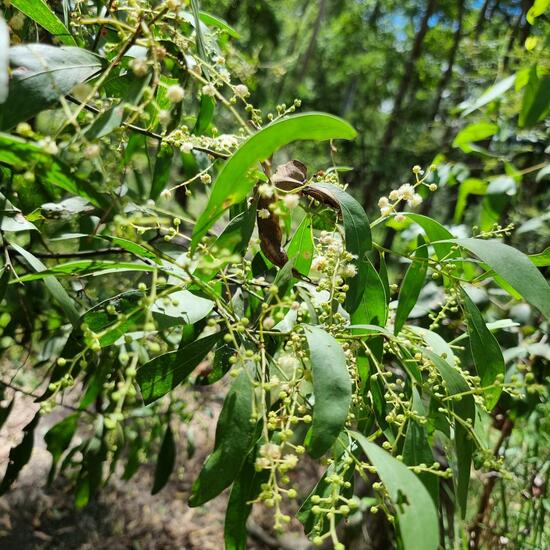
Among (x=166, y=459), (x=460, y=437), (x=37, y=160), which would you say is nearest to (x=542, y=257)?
(x=460, y=437)

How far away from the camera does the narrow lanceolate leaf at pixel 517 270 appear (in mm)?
598

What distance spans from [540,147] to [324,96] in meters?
7.72

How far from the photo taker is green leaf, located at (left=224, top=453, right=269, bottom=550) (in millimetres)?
566

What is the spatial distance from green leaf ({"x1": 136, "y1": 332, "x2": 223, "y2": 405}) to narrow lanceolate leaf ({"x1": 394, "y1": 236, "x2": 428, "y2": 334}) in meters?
0.24

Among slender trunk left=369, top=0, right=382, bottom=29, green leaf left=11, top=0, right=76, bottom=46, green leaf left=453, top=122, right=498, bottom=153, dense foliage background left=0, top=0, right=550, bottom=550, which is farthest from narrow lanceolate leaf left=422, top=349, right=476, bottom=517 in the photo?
slender trunk left=369, top=0, right=382, bottom=29

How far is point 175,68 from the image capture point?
739 millimetres

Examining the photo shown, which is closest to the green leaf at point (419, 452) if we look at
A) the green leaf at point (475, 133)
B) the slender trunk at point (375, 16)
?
the green leaf at point (475, 133)

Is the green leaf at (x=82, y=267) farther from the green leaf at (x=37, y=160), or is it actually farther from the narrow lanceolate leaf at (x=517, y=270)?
the narrow lanceolate leaf at (x=517, y=270)

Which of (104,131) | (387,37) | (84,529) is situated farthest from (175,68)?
(387,37)

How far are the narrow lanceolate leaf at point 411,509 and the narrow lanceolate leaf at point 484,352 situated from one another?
0.28 meters

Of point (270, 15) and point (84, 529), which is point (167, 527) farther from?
point (270, 15)

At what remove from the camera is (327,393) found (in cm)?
50

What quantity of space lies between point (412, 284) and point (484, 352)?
126mm

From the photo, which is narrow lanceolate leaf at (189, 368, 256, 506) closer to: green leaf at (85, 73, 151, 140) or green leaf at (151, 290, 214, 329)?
green leaf at (151, 290, 214, 329)
